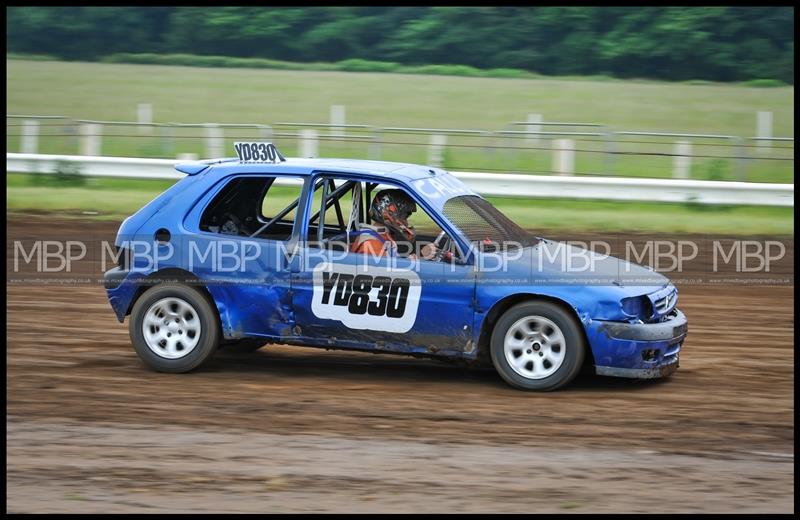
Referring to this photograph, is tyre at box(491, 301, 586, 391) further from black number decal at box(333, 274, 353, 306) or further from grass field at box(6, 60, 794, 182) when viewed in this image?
grass field at box(6, 60, 794, 182)

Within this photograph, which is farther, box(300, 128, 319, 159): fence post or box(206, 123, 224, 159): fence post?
box(206, 123, 224, 159): fence post

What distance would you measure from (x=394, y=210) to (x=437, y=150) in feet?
38.5

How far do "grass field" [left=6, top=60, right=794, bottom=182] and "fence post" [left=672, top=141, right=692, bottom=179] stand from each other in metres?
1.58

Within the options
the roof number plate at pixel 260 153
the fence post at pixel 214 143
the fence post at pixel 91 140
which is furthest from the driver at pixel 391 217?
the fence post at pixel 91 140

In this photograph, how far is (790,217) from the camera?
1630cm

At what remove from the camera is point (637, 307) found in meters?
7.68

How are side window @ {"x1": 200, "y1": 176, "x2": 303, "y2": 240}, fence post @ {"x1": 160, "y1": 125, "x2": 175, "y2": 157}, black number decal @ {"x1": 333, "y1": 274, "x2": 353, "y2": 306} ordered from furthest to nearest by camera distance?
fence post @ {"x1": 160, "y1": 125, "x2": 175, "y2": 157}
side window @ {"x1": 200, "y1": 176, "x2": 303, "y2": 240}
black number decal @ {"x1": 333, "y1": 274, "x2": 353, "y2": 306}

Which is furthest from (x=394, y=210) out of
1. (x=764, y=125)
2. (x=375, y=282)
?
(x=764, y=125)

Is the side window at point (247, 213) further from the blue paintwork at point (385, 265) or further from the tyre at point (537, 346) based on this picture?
the tyre at point (537, 346)

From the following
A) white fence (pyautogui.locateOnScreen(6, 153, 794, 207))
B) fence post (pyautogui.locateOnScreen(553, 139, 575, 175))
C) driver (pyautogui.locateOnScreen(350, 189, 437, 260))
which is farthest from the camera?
fence post (pyautogui.locateOnScreen(553, 139, 575, 175))

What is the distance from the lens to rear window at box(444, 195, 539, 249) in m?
8.01

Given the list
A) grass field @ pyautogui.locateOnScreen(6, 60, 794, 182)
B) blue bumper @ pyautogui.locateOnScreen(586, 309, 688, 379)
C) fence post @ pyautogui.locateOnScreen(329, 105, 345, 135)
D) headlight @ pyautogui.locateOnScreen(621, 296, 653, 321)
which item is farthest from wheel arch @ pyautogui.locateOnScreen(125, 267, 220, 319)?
fence post @ pyautogui.locateOnScreen(329, 105, 345, 135)

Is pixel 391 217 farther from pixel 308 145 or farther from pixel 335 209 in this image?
pixel 308 145

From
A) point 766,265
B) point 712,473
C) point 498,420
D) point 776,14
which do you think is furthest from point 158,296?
point 776,14
